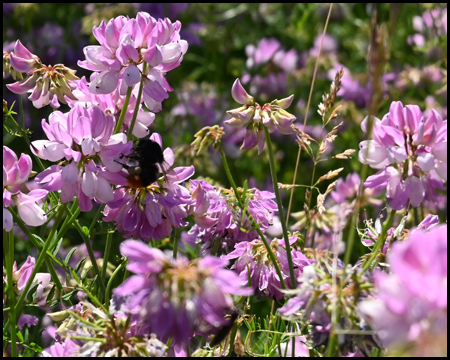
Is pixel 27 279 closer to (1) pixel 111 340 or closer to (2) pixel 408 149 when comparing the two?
(1) pixel 111 340

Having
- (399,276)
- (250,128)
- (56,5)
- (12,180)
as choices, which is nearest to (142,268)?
(399,276)

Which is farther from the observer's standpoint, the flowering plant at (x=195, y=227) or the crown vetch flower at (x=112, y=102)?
the crown vetch flower at (x=112, y=102)

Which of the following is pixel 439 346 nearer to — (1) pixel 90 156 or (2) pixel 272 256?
(2) pixel 272 256

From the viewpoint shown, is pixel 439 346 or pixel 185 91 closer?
pixel 439 346

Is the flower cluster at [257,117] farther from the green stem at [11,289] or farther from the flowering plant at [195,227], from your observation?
the green stem at [11,289]

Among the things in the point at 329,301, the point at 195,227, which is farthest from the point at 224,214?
the point at 329,301

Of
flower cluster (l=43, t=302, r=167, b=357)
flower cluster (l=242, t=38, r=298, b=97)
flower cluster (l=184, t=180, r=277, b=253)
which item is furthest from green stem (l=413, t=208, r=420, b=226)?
flower cluster (l=242, t=38, r=298, b=97)

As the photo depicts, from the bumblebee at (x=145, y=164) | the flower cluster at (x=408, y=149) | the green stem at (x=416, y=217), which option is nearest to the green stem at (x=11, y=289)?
the bumblebee at (x=145, y=164)
